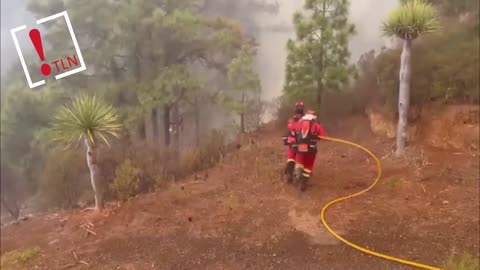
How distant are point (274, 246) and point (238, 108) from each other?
19.5ft

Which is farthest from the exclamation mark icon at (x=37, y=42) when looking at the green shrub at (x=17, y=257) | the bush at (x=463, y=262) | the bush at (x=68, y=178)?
the bush at (x=463, y=262)

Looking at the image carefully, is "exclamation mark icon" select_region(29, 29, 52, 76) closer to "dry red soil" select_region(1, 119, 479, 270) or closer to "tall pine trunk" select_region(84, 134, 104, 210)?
"tall pine trunk" select_region(84, 134, 104, 210)

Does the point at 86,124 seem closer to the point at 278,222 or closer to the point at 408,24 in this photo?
the point at 278,222

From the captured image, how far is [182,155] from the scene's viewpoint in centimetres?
979

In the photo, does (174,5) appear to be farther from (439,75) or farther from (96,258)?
(96,258)

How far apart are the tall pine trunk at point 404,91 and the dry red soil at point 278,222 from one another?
1.03ft

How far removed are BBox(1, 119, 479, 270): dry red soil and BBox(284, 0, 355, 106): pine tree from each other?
197 centimetres

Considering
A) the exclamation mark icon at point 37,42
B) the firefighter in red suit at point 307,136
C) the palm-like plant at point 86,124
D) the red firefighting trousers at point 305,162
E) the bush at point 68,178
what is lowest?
the bush at point 68,178

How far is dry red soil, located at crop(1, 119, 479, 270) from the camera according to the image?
17.4 feet

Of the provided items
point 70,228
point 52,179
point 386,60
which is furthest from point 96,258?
point 386,60

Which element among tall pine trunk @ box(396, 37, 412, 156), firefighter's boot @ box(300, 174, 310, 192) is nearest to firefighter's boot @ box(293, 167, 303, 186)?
firefighter's boot @ box(300, 174, 310, 192)

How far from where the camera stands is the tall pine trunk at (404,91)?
24.2 feet

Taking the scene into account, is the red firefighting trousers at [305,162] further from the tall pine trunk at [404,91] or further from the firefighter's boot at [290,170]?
the tall pine trunk at [404,91]

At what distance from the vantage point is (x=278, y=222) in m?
6.12
